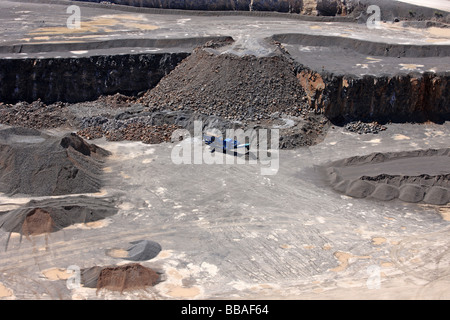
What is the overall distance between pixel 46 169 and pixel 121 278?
6.16 meters

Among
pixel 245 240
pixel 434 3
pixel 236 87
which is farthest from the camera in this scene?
pixel 434 3

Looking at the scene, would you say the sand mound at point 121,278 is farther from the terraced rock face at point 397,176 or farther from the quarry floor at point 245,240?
the terraced rock face at point 397,176

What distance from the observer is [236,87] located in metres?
22.0

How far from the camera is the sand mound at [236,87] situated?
70.7 ft

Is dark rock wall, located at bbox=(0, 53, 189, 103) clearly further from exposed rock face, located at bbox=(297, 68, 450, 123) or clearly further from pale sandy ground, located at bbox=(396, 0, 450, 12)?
pale sandy ground, located at bbox=(396, 0, 450, 12)

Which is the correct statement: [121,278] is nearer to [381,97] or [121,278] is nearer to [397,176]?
[397,176]

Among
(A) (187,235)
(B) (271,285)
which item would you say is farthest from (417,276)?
(A) (187,235)

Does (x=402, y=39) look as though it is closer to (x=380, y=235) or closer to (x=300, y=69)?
(x=300, y=69)

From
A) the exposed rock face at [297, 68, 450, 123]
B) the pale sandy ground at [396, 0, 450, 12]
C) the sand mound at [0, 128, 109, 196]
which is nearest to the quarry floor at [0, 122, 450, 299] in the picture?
the sand mound at [0, 128, 109, 196]

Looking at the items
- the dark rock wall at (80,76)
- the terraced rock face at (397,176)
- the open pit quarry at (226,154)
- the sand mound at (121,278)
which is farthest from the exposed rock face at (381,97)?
the sand mound at (121,278)

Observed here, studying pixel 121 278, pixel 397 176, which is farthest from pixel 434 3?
pixel 121 278

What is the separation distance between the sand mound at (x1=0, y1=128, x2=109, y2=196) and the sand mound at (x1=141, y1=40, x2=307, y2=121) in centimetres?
589

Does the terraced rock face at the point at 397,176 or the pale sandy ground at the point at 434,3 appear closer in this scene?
the terraced rock face at the point at 397,176

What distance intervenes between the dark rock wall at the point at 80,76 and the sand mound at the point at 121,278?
44.5ft
